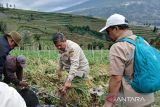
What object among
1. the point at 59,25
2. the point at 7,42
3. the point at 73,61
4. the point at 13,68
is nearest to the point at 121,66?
the point at 7,42

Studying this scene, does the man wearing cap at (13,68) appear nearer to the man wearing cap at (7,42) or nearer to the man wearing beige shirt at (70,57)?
the man wearing beige shirt at (70,57)

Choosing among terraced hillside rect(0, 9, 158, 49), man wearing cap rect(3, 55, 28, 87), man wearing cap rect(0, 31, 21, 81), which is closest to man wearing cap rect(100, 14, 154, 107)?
man wearing cap rect(0, 31, 21, 81)

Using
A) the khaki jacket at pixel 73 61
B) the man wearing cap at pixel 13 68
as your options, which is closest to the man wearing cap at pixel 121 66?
the khaki jacket at pixel 73 61

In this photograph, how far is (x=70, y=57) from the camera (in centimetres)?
761

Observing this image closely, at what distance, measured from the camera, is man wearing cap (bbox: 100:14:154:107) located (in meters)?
4.52

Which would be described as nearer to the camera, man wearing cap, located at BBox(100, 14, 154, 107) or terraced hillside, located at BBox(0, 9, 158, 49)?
man wearing cap, located at BBox(100, 14, 154, 107)

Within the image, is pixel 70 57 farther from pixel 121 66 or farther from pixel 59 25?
pixel 59 25

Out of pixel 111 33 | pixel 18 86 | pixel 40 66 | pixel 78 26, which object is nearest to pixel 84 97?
pixel 18 86

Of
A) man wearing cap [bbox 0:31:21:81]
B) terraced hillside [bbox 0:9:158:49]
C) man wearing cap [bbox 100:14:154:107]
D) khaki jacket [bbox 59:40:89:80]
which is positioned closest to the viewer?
man wearing cap [bbox 100:14:154:107]

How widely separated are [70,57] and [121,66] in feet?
10.3

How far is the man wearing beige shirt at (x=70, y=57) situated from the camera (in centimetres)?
727

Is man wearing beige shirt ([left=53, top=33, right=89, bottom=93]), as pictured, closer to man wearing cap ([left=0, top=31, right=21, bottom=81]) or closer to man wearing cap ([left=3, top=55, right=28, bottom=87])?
man wearing cap ([left=0, top=31, right=21, bottom=81])

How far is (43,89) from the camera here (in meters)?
10.6

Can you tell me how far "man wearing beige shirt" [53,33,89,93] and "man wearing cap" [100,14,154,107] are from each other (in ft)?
8.54
